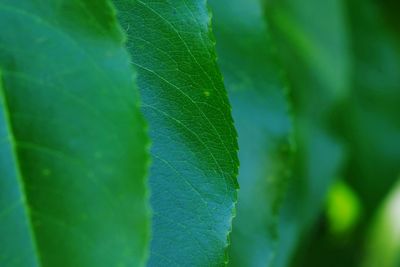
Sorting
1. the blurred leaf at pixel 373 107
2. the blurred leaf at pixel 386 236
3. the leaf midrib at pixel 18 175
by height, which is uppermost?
the leaf midrib at pixel 18 175

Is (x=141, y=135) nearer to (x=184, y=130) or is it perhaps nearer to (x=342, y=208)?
(x=184, y=130)

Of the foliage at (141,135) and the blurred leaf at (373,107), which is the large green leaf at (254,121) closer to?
the foliage at (141,135)

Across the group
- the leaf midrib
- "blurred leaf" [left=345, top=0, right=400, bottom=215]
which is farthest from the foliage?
"blurred leaf" [left=345, top=0, right=400, bottom=215]

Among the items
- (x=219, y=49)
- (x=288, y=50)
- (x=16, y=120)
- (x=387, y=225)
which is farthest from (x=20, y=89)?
(x=387, y=225)

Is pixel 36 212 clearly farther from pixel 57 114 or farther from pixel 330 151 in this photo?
pixel 330 151

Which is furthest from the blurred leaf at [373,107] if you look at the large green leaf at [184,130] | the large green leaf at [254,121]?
the large green leaf at [184,130]

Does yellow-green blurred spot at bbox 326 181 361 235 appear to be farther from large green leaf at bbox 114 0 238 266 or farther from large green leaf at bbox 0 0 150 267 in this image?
large green leaf at bbox 0 0 150 267
